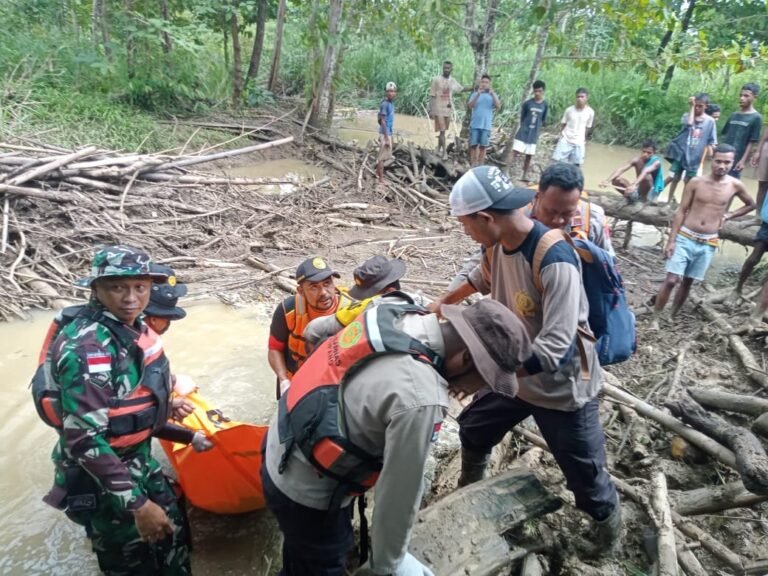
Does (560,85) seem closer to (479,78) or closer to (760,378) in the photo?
(479,78)

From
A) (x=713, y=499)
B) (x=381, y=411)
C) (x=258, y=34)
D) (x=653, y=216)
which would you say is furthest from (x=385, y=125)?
(x=381, y=411)

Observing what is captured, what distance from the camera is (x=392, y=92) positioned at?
1086 cm

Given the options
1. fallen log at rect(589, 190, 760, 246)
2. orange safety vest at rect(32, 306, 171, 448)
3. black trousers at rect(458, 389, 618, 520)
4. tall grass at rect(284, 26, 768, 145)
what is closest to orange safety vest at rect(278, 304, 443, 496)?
orange safety vest at rect(32, 306, 171, 448)

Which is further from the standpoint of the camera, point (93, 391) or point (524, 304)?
point (524, 304)

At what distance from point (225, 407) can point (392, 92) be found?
798 cm

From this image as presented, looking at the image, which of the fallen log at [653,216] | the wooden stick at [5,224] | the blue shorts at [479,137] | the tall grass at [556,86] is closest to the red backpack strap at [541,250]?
the wooden stick at [5,224]

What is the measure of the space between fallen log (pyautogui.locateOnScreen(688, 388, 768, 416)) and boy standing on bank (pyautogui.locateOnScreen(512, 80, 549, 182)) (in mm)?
8033

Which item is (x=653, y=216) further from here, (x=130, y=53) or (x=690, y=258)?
(x=130, y=53)

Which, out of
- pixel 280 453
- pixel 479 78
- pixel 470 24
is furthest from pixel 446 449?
pixel 470 24

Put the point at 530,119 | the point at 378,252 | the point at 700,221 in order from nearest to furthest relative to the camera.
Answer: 1. the point at 700,221
2. the point at 378,252
3. the point at 530,119

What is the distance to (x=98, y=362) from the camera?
2018mm

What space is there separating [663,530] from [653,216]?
6703 mm

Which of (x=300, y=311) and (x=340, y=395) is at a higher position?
(x=340, y=395)

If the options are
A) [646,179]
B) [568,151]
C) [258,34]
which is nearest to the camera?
[646,179]
